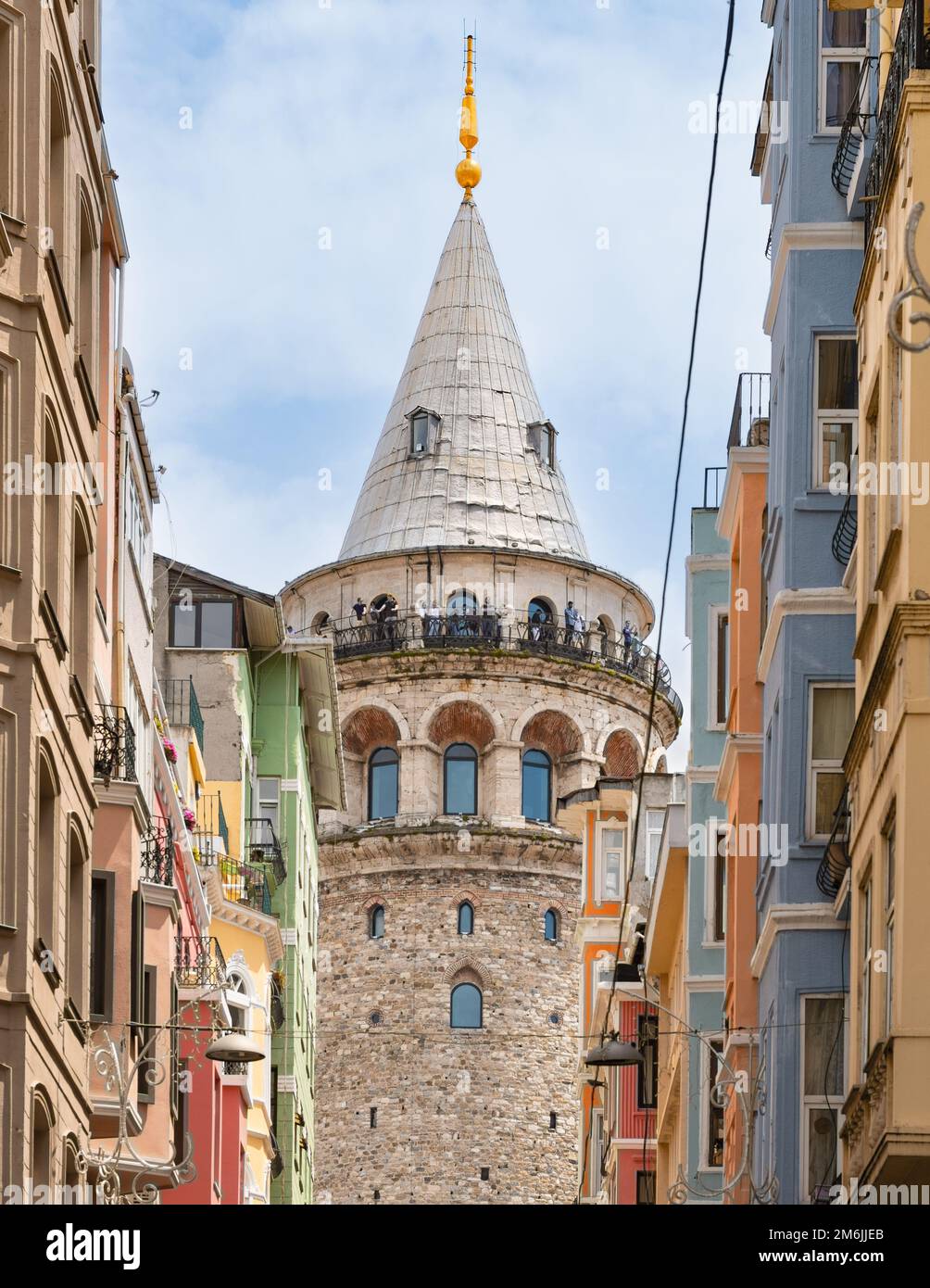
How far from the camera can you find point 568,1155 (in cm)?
9456

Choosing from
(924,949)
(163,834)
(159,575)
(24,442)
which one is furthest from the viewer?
(159,575)

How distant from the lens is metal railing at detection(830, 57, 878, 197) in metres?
27.9

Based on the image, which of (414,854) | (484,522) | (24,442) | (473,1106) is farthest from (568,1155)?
(24,442)

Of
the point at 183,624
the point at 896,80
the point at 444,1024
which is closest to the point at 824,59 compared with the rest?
the point at 896,80

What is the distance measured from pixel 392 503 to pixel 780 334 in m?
72.0

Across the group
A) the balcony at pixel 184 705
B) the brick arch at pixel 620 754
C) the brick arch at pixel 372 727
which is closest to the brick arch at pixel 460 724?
the brick arch at pixel 372 727

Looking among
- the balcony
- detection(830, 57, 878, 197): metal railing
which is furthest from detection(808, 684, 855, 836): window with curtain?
the balcony

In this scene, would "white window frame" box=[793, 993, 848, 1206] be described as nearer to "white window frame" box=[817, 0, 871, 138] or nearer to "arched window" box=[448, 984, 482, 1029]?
"white window frame" box=[817, 0, 871, 138]

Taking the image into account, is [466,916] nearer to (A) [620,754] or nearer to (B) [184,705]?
(A) [620,754]

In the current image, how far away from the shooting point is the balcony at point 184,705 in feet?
177

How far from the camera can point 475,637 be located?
327ft

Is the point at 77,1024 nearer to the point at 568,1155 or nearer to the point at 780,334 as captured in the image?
the point at 780,334

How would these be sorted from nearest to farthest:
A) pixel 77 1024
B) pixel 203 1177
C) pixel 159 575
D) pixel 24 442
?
pixel 24 442 → pixel 77 1024 → pixel 203 1177 → pixel 159 575

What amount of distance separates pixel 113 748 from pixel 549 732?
70801 mm
